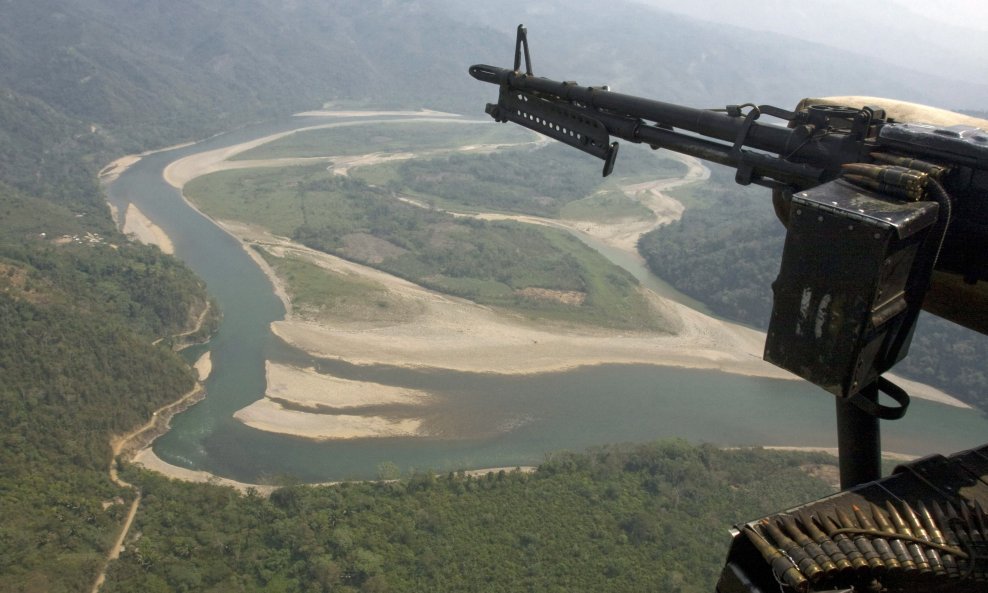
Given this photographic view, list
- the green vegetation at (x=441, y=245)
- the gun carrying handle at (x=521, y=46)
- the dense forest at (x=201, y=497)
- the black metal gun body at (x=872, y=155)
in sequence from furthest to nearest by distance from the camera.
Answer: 1. the green vegetation at (x=441, y=245)
2. the dense forest at (x=201, y=497)
3. the gun carrying handle at (x=521, y=46)
4. the black metal gun body at (x=872, y=155)

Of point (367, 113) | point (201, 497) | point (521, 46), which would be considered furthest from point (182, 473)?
point (367, 113)

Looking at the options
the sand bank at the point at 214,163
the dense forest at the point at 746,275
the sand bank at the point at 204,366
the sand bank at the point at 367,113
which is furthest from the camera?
the sand bank at the point at 367,113

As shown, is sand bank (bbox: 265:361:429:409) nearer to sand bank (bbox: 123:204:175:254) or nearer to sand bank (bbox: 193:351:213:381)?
sand bank (bbox: 193:351:213:381)

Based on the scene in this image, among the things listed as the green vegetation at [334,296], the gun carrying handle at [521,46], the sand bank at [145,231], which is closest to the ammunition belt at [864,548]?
the gun carrying handle at [521,46]

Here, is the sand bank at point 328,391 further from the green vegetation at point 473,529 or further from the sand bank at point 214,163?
the sand bank at point 214,163

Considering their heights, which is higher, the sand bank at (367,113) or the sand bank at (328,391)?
the sand bank at (367,113)

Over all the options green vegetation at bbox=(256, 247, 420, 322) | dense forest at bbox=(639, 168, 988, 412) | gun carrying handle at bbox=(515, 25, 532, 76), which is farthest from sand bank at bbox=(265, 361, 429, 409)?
gun carrying handle at bbox=(515, 25, 532, 76)
